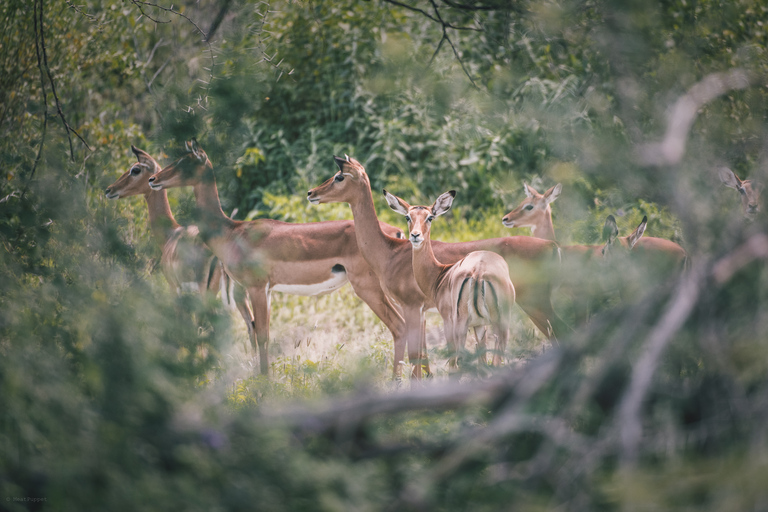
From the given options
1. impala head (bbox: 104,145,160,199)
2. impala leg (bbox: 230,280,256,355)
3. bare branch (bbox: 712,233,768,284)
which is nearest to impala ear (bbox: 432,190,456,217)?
impala leg (bbox: 230,280,256,355)

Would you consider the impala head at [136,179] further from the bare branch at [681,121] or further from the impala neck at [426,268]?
the bare branch at [681,121]

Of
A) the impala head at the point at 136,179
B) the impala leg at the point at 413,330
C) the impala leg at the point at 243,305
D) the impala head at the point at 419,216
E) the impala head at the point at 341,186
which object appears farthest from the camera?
the impala head at the point at 136,179

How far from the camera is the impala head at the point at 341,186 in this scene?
18.6 ft

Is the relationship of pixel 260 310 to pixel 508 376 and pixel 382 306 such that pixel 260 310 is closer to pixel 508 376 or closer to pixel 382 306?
pixel 382 306

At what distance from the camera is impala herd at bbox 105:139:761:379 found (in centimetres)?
467

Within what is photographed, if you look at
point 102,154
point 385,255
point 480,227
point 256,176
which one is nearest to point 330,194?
point 385,255

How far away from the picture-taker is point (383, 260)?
18.9 ft

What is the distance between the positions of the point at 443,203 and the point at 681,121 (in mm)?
3850

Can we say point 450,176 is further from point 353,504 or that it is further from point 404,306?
point 353,504

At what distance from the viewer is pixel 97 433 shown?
1728 millimetres

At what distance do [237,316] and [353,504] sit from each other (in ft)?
19.2

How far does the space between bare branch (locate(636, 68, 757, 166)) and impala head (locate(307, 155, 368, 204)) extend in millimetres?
3844

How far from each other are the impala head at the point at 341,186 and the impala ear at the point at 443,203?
0.69 metres

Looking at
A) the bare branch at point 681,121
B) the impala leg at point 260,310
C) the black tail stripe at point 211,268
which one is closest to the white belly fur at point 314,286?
the impala leg at point 260,310
